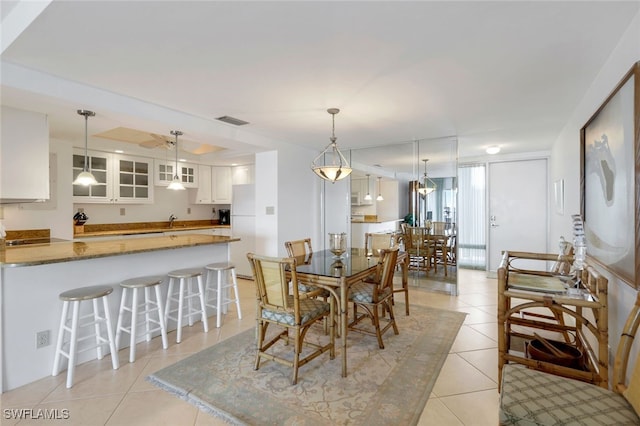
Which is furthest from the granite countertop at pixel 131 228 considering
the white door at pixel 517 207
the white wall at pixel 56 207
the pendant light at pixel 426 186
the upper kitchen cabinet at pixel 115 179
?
the white door at pixel 517 207

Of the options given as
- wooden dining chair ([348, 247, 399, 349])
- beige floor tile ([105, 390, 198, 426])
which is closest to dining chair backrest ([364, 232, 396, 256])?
wooden dining chair ([348, 247, 399, 349])

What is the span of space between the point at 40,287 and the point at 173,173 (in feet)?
12.3

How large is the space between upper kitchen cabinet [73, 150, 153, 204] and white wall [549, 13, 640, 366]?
5.75 m

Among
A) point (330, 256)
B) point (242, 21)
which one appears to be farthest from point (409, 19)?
point (330, 256)

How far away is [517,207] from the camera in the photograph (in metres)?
5.47

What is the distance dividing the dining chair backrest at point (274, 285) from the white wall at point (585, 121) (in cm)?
193

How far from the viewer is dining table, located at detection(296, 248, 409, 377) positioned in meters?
2.32

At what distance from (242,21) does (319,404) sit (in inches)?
93.3

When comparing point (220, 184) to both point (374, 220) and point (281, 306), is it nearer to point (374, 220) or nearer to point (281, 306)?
point (374, 220)

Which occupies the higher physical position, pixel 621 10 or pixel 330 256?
pixel 621 10

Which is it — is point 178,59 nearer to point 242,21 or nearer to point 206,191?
point 242,21

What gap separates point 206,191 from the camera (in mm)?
6270

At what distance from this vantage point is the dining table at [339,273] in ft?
7.61

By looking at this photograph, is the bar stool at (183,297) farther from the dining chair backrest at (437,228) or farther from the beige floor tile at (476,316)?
the dining chair backrest at (437,228)
